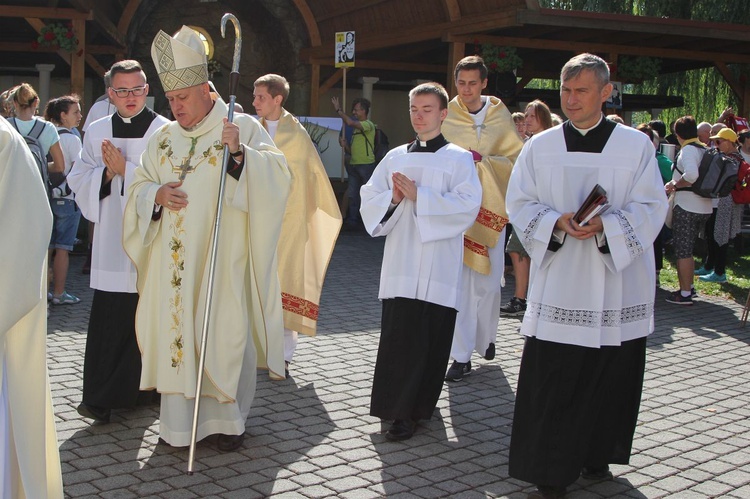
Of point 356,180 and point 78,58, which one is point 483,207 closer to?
point 356,180

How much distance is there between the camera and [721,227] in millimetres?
12000

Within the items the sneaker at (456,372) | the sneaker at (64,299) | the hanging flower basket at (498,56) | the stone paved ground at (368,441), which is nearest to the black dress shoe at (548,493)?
the stone paved ground at (368,441)

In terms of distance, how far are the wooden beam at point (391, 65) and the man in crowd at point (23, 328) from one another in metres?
16.3

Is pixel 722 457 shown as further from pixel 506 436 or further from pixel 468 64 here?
pixel 468 64

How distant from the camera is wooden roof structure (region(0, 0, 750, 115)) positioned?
1396 centimetres

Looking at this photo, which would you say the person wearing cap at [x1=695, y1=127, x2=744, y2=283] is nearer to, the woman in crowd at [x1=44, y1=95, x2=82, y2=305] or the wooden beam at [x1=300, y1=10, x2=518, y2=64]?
the wooden beam at [x1=300, y1=10, x2=518, y2=64]

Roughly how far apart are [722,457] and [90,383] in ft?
11.7

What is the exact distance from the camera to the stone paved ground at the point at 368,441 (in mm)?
4867

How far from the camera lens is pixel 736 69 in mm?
18688

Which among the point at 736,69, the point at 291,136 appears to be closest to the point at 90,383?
the point at 291,136

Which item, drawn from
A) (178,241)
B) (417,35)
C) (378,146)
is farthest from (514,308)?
(417,35)

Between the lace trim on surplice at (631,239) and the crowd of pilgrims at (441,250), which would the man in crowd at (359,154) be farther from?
the lace trim on surplice at (631,239)

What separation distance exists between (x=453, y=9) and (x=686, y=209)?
5.22 metres

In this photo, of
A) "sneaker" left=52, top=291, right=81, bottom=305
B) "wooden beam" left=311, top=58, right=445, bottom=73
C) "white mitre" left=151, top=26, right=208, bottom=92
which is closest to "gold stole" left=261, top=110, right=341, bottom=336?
"white mitre" left=151, top=26, right=208, bottom=92
